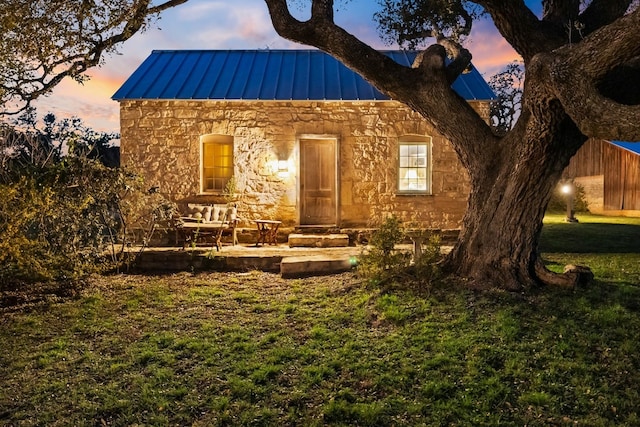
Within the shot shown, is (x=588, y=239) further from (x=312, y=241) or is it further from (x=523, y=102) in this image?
(x=523, y=102)

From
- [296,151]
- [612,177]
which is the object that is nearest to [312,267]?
[296,151]

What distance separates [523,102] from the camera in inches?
249

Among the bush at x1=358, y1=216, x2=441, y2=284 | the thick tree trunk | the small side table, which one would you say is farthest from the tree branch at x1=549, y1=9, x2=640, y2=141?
the small side table

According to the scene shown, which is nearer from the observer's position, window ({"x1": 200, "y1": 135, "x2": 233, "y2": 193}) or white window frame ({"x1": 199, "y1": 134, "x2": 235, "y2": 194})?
white window frame ({"x1": 199, "y1": 134, "x2": 235, "y2": 194})

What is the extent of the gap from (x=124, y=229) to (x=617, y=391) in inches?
261

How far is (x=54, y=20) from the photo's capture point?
727cm

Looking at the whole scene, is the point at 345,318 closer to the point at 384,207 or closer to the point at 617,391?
the point at 617,391

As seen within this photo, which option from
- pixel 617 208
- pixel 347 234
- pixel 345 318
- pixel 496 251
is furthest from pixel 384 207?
pixel 617 208

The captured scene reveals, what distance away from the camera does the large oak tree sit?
198 inches

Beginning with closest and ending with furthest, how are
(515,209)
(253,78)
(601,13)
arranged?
(515,209)
(601,13)
(253,78)

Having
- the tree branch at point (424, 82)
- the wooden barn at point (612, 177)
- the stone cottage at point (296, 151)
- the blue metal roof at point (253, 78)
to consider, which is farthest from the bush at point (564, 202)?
the tree branch at point (424, 82)

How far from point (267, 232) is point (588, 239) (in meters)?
7.67

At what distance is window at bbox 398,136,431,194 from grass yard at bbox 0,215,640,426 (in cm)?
511

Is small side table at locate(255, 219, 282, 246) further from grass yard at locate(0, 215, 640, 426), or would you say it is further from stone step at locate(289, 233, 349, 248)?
grass yard at locate(0, 215, 640, 426)
